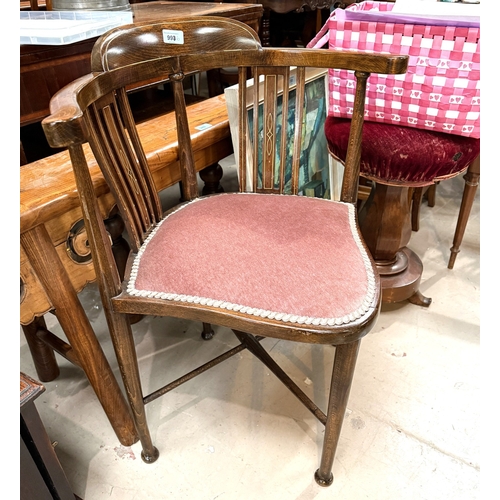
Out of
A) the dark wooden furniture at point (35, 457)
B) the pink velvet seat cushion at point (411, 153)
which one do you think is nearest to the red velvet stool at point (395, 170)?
the pink velvet seat cushion at point (411, 153)

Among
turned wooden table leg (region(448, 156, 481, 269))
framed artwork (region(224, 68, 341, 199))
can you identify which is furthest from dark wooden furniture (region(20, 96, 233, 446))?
turned wooden table leg (region(448, 156, 481, 269))

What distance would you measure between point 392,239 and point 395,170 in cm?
31

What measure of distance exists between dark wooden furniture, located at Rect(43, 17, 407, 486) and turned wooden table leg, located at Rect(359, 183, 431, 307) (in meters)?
0.37

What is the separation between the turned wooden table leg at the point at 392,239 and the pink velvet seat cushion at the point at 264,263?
0.42 metres

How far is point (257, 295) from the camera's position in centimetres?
76

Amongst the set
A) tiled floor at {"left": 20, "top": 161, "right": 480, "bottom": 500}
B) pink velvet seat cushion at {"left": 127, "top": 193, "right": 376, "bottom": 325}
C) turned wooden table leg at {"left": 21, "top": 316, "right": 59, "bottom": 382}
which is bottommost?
tiled floor at {"left": 20, "top": 161, "right": 480, "bottom": 500}

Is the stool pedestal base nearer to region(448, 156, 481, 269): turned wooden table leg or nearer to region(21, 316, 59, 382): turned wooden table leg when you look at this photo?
region(448, 156, 481, 269): turned wooden table leg

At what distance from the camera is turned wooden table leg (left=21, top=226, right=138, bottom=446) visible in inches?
31.2

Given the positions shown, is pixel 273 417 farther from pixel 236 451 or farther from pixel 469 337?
pixel 469 337

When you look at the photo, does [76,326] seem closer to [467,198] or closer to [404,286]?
[404,286]

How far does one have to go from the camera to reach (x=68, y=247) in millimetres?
880

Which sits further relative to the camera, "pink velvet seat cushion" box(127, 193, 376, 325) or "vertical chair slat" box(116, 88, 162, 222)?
"vertical chair slat" box(116, 88, 162, 222)

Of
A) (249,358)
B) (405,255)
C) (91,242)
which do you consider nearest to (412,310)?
(405,255)

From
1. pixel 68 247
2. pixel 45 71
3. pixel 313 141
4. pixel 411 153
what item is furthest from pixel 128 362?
pixel 313 141
